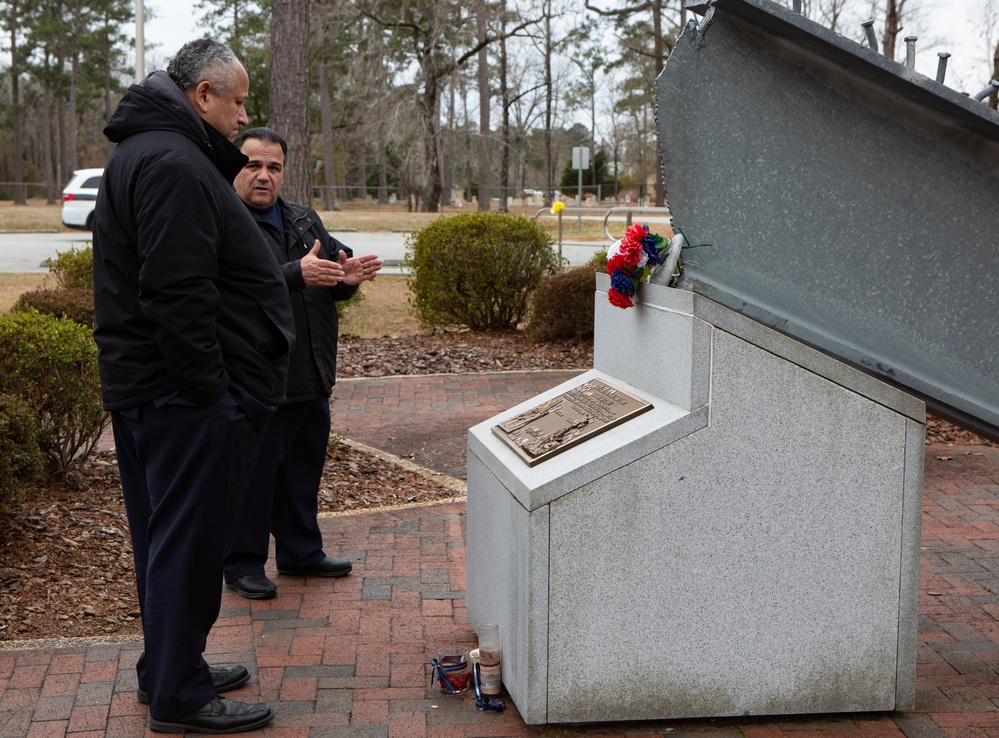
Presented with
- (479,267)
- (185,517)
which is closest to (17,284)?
(479,267)

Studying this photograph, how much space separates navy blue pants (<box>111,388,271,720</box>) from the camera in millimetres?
3133

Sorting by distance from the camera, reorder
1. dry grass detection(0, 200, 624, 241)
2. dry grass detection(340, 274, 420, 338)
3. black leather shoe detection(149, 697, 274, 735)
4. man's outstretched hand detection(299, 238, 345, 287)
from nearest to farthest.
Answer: black leather shoe detection(149, 697, 274, 735) → man's outstretched hand detection(299, 238, 345, 287) → dry grass detection(340, 274, 420, 338) → dry grass detection(0, 200, 624, 241)

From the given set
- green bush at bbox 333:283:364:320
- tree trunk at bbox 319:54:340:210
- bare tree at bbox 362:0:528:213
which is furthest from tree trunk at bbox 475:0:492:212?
green bush at bbox 333:283:364:320

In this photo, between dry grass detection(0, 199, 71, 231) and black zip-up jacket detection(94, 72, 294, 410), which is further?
dry grass detection(0, 199, 71, 231)

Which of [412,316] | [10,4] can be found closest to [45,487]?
[412,316]

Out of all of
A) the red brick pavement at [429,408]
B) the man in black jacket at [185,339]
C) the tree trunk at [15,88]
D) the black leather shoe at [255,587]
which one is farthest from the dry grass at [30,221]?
the man in black jacket at [185,339]

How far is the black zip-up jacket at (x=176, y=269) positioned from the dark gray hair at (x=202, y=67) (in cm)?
6

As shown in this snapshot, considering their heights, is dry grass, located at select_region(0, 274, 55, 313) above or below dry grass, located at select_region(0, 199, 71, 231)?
below

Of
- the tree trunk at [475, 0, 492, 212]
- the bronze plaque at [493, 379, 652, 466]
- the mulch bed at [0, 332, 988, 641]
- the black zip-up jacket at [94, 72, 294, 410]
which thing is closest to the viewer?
the black zip-up jacket at [94, 72, 294, 410]

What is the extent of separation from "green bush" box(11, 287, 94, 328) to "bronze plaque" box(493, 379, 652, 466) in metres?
6.19

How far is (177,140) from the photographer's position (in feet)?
10.1

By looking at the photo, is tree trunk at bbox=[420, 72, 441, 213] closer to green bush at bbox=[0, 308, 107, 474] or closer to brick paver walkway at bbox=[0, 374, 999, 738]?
green bush at bbox=[0, 308, 107, 474]

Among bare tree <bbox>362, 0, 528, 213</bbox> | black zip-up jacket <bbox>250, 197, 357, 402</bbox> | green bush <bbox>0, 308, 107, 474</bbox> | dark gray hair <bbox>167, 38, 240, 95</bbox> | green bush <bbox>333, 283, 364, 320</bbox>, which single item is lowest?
green bush <bbox>333, 283, 364, 320</bbox>

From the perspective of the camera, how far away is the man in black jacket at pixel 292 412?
441 cm
